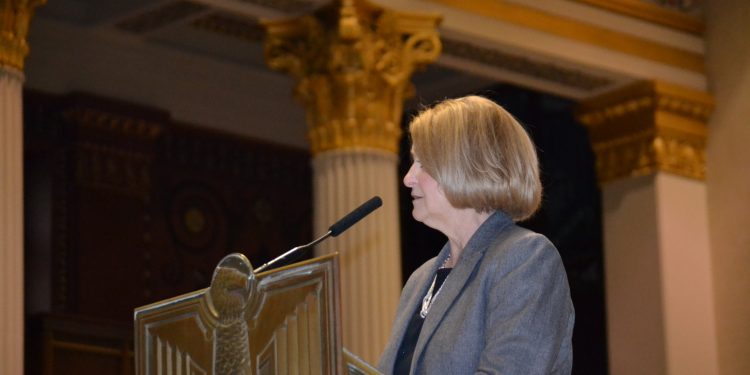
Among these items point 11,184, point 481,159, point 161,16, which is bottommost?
point 481,159

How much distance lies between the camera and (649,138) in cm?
1136

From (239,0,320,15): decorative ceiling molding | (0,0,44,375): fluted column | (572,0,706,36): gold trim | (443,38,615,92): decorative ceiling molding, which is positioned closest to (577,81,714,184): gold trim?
(443,38,615,92): decorative ceiling molding

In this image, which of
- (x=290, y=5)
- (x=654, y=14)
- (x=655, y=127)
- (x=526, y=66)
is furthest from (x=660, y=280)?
(x=290, y=5)

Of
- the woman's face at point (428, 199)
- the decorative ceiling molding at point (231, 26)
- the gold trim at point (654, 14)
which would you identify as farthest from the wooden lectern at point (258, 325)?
the decorative ceiling molding at point (231, 26)

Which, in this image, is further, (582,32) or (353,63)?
(582,32)

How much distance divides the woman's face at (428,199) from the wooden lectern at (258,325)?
485mm

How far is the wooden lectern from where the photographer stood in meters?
2.86

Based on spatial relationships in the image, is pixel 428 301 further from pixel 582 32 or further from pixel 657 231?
pixel 657 231

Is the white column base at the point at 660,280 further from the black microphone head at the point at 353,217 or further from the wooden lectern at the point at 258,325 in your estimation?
the wooden lectern at the point at 258,325

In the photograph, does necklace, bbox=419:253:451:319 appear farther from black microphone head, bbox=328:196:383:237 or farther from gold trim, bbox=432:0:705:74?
gold trim, bbox=432:0:705:74

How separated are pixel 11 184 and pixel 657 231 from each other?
17.6 feet

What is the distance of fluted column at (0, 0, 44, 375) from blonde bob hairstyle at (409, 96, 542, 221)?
4.41 m

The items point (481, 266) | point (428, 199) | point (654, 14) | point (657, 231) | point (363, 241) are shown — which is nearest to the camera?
point (481, 266)

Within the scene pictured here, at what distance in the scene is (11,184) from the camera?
7.50 m
